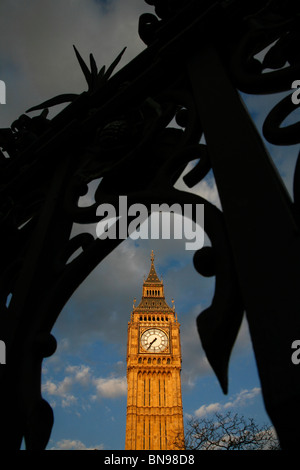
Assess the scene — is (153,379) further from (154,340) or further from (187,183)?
(187,183)

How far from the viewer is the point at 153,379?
1801 inches

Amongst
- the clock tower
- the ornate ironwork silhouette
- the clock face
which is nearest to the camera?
the ornate ironwork silhouette

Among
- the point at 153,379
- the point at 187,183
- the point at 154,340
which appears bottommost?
the point at 187,183

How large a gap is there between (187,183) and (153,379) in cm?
4878

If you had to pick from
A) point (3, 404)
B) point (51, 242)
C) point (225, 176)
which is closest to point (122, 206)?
point (51, 242)

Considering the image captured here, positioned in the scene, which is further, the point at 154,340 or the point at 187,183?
the point at 154,340

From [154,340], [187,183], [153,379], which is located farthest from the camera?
[154,340]

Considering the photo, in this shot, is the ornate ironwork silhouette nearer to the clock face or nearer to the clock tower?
the clock tower

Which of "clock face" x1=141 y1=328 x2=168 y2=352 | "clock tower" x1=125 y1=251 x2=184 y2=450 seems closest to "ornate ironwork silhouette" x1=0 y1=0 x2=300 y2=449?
"clock tower" x1=125 y1=251 x2=184 y2=450

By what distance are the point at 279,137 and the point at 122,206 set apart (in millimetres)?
656

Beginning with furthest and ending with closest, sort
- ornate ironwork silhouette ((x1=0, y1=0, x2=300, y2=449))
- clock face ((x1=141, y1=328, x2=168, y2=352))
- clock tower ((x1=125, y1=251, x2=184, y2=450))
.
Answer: clock face ((x1=141, y1=328, x2=168, y2=352)), clock tower ((x1=125, y1=251, x2=184, y2=450)), ornate ironwork silhouette ((x1=0, y1=0, x2=300, y2=449))

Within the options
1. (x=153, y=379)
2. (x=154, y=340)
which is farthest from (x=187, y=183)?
(x=153, y=379)

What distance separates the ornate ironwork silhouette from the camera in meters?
0.87

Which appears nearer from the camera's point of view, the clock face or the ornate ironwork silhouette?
the ornate ironwork silhouette
